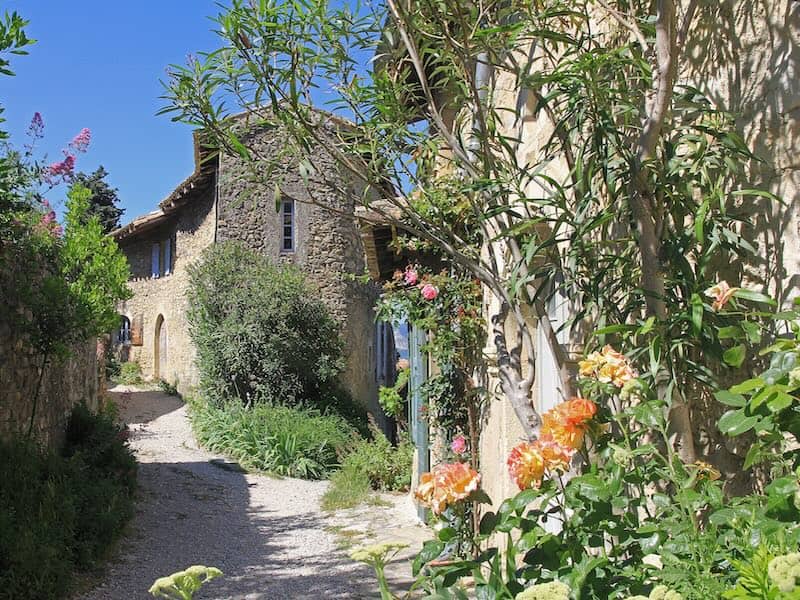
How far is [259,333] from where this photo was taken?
45.0 feet

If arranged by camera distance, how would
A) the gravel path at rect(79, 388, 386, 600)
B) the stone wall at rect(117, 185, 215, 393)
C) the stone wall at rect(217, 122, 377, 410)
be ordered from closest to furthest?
the gravel path at rect(79, 388, 386, 600) < the stone wall at rect(217, 122, 377, 410) < the stone wall at rect(117, 185, 215, 393)

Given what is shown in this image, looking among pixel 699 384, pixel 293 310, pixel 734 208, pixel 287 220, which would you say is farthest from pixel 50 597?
pixel 287 220

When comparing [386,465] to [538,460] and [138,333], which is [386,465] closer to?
[538,460]

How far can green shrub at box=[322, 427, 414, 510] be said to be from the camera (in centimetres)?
956

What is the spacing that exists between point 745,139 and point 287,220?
1489cm

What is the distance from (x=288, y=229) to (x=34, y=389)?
33.3 feet

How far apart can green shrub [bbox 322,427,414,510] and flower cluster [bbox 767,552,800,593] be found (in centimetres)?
858

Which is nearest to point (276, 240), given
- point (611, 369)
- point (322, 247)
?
point (322, 247)

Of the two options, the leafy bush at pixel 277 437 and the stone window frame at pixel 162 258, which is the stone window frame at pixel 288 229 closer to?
the stone window frame at pixel 162 258

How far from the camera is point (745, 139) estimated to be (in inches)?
78.9

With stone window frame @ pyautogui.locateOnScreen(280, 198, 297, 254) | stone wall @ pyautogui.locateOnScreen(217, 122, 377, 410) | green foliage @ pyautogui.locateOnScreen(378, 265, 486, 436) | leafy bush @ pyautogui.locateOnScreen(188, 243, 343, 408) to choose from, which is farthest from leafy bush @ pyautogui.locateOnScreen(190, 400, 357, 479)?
green foliage @ pyautogui.locateOnScreen(378, 265, 486, 436)

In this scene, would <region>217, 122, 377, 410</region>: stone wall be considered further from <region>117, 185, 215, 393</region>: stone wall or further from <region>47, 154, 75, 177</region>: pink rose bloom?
<region>47, 154, 75, 177</region>: pink rose bloom

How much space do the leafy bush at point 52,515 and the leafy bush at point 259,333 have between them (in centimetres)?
624

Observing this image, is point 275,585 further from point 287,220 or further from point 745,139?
point 287,220
